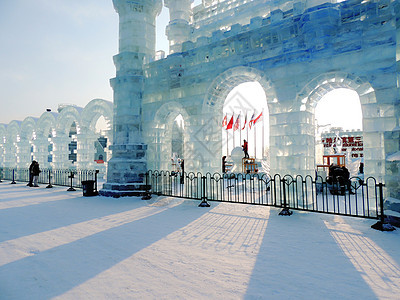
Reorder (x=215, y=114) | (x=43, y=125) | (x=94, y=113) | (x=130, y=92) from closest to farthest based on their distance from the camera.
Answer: (x=215, y=114)
(x=130, y=92)
(x=94, y=113)
(x=43, y=125)

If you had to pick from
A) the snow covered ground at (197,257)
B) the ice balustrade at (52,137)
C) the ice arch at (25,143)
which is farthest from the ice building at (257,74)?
the ice arch at (25,143)

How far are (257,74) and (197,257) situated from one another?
6.72 m

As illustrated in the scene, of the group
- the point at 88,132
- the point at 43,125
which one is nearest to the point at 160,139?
the point at 88,132

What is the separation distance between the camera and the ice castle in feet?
22.4

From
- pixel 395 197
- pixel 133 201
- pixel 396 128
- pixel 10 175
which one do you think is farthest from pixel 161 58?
pixel 10 175

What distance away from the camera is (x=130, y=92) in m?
11.8

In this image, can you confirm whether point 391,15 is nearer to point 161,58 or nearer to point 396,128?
point 396,128

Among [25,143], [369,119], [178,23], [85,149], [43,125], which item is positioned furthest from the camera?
[25,143]

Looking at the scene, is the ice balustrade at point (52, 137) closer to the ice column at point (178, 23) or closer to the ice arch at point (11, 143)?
the ice arch at point (11, 143)

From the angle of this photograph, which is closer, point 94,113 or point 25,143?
point 94,113

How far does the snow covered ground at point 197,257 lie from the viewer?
124 inches

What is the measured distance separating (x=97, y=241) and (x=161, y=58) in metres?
9.04

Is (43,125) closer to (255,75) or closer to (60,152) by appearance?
(60,152)

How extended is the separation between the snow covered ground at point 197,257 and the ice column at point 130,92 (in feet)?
14.3
